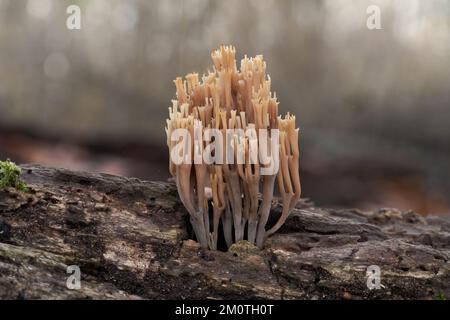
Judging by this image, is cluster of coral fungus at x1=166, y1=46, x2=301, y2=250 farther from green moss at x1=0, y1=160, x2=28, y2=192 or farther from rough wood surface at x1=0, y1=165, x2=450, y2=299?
green moss at x1=0, y1=160, x2=28, y2=192

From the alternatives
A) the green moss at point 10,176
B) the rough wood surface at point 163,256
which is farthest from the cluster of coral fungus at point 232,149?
the green moss at point 10,176

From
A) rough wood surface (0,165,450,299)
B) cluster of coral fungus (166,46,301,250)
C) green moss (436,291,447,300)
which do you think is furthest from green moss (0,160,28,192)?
green moss (436,291,447,300)

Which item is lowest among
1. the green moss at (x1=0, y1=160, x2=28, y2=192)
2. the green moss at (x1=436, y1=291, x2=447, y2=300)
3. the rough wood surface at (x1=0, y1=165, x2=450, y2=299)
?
the green moss at (x1=436, y1=291, x2=447, y2=300)

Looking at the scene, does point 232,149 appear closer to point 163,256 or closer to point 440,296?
point 163,256

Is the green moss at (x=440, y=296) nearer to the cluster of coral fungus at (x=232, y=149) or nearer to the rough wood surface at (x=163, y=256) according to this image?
the rough wood surface at (x=163, y=256)

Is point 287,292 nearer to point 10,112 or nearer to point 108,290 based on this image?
point 108,290

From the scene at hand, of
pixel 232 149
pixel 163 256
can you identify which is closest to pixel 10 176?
→ pixel 163 256
